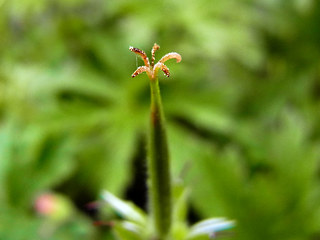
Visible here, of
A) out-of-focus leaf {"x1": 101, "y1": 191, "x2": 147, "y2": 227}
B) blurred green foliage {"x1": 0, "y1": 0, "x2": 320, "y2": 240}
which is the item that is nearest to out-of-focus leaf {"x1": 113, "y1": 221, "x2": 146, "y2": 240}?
out-of-focus leaf {"x1": 101, "y1": 191, "x2": 147, "y2": 227}

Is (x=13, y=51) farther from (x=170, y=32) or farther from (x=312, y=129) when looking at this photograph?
(x=312, y=129)

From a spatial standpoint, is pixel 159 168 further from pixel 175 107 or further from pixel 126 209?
pixel 175 107

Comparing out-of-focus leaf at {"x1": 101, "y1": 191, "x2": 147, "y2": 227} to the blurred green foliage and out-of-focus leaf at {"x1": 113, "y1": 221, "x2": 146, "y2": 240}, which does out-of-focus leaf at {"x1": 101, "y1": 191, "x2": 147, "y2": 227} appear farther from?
the blurred green foliage

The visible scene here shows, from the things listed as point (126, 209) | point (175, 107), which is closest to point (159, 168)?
point (126, 209)

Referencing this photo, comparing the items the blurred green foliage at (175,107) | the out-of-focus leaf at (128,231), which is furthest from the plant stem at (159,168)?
the blurred green foliage at (175,107)

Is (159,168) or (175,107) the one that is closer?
(159,168)
